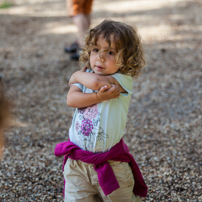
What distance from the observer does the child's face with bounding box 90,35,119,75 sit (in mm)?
1668

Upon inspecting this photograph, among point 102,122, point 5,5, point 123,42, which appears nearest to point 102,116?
point 102,122

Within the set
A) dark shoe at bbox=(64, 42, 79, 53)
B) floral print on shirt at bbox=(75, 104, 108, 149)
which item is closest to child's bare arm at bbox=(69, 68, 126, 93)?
floral print on shirt at bbox=(75, 104, 108, 149)

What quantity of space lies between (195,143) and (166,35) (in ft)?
11.4

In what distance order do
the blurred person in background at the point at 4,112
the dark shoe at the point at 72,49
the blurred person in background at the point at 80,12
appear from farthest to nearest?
the dark shoe at the point at 72,49 < the blurred person in background at the point at 80,12 < the blurred person in background at the point at 4,112

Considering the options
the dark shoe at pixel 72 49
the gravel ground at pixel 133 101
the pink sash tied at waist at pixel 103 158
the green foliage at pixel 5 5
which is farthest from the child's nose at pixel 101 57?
the green foliage at pixel 5 5

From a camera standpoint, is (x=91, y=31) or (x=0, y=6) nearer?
(x=91, y=31)

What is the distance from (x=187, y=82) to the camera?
14.0 feet

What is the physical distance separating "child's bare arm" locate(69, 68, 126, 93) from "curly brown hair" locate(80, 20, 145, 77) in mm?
97

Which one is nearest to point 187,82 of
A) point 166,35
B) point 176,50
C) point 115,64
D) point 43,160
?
point 176,50

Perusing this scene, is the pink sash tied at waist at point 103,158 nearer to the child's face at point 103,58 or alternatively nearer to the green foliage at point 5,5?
the child's face at point 103,58

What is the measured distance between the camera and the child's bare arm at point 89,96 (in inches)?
63.8

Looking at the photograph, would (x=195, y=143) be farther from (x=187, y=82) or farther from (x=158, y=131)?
(x=187, y=82)

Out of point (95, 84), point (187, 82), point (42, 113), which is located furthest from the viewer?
point (187, 82)

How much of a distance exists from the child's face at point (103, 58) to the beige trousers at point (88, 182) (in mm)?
547
